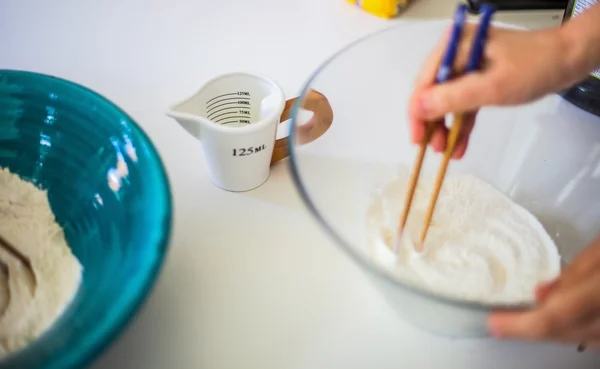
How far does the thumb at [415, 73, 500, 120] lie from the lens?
1.25 feet

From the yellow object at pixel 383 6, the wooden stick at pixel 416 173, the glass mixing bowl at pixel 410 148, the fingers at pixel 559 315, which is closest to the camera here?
the fingers at pixel 559 315

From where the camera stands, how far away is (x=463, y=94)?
15.2 inches

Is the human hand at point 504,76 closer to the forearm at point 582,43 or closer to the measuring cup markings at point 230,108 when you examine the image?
the forearm at point 582,43

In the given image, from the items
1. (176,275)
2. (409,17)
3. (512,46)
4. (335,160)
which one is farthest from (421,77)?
(409,17)

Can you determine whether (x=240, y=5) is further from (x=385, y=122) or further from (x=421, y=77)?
(x=421, y=77)

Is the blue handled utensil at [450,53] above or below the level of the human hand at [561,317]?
above

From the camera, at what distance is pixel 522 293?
0.49 m

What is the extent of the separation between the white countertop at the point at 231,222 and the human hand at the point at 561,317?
0.44 feet

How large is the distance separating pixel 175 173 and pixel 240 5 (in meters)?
0.36

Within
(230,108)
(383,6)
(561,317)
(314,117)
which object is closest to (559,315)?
(561,317)

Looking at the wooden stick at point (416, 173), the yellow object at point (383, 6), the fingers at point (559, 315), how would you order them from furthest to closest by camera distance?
the yellow object at point (383, 6) → the wooden stick at point (416, 173) → the fingers at point (559, 315)

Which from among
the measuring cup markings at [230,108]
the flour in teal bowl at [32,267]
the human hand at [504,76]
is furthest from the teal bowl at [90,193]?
the human hand at [504,76]

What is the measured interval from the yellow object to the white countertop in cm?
1

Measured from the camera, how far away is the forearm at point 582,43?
410 mm
